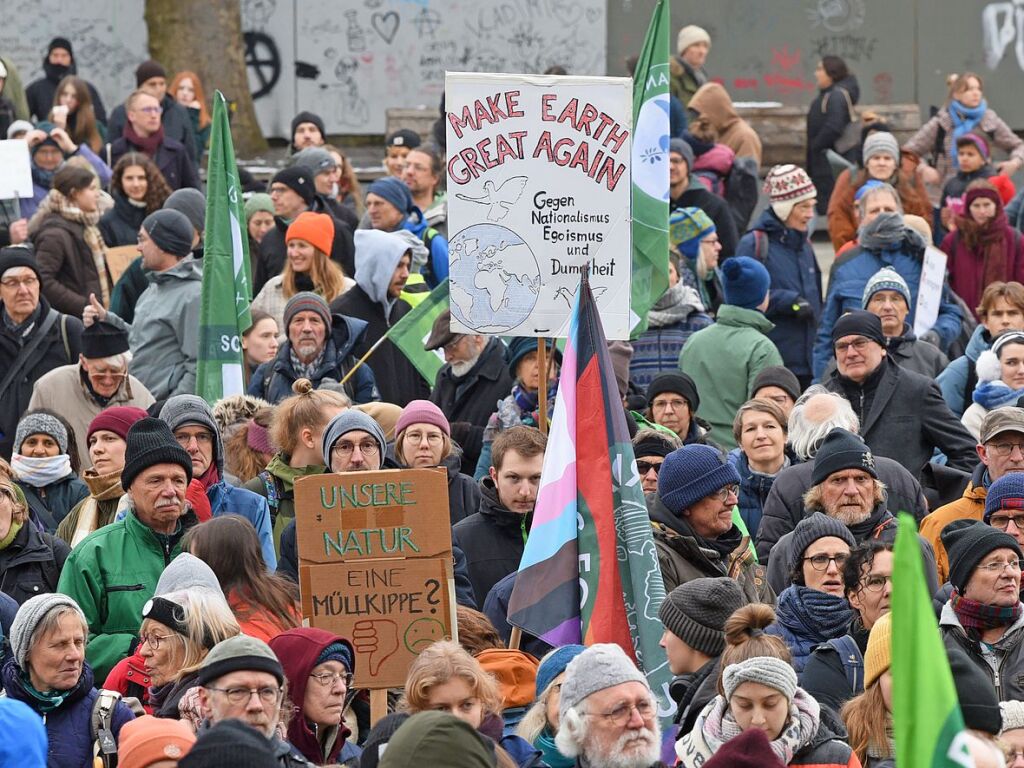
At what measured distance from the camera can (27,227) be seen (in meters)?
13.2

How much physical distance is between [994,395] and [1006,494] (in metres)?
2.10

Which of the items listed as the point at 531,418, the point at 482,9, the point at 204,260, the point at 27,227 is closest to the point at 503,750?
the point at 531,418

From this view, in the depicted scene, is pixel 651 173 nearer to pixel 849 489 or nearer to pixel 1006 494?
pixel 849 489

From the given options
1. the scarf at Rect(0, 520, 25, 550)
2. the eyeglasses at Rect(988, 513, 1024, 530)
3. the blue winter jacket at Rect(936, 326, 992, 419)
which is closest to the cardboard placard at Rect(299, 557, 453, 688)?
the scarf at Rect(0, 520, 25, 550)

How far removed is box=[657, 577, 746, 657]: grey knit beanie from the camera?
6.62 m

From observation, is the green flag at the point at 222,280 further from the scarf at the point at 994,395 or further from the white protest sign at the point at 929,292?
the white protest sign at the point at 929,292

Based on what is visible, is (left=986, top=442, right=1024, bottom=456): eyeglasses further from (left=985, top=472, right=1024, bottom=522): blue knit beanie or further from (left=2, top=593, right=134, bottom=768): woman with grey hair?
(left=2, top=593, right=134, bottom=768): woman with grey hair

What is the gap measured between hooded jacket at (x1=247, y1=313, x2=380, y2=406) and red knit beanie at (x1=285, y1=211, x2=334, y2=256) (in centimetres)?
112

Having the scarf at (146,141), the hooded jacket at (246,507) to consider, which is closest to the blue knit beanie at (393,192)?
the scarf at (146,141)

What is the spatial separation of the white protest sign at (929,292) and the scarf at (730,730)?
6390 mm

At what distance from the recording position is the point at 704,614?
6633mm

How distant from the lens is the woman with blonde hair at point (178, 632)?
20.9 ft

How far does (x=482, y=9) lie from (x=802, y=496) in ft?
47.4

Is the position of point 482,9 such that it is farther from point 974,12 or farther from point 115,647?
point 115,647
